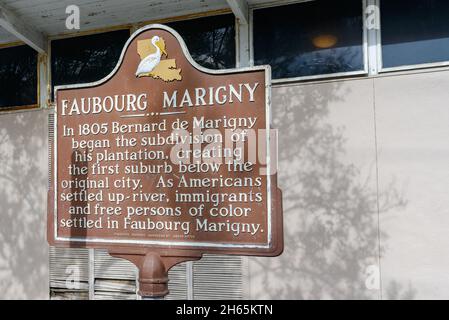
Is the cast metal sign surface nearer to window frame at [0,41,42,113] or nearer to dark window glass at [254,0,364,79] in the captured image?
dark window glass at [254,0,364,79]

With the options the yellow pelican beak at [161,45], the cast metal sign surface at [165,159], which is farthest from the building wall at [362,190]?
the yellow pelican beak at [161,45]

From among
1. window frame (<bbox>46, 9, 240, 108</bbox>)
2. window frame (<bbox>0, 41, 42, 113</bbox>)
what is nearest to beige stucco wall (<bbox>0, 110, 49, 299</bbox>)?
window frame (<bbox>0, 41, 42, 113</bbox>)

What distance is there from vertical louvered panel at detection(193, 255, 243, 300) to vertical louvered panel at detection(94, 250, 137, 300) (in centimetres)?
89

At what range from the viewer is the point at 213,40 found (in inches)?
193

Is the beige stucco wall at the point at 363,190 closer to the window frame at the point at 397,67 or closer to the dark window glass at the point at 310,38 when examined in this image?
the window frame at the point at 397,67

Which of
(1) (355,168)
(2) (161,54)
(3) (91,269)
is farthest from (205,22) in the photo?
(3) (91,269)

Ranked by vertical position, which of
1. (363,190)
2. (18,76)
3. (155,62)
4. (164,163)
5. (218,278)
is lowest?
(218,278)

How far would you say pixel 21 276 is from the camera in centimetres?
553

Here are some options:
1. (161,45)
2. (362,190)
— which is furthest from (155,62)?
(362,190)

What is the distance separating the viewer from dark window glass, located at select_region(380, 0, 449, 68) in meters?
4.19

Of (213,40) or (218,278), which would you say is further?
(213,40)

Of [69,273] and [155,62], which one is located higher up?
[155,62]

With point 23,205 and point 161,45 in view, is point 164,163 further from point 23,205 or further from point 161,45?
point 23,205

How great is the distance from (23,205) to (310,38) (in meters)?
4.60
